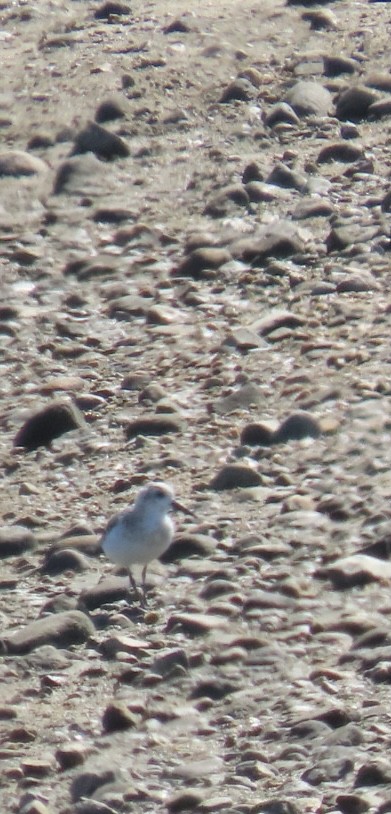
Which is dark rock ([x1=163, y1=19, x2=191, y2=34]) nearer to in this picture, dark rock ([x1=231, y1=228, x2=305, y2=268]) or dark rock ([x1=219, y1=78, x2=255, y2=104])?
dark rock ([x1=219, y1=78, x2=255, y2=104])

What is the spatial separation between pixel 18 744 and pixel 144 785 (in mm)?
482

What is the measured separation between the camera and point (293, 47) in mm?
12750

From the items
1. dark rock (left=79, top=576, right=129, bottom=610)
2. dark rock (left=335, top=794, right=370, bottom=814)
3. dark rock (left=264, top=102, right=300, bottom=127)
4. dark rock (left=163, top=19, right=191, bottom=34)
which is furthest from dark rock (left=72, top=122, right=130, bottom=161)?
dark rock (left=335, top=794, right=370, bottom=814)

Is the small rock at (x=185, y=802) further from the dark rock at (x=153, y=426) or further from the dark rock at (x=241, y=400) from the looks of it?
the dark rock at (x=241, y=400)

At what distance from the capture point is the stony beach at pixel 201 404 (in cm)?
527

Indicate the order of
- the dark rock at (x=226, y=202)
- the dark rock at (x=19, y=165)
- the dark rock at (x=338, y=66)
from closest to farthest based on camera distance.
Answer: the dark rock at (x=226, y=202), the dark rock at (x=19, y=165), the dark rock at (x=338, y=66)

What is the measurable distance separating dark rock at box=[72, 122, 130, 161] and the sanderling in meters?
4.82

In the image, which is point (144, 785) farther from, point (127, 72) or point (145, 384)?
point (127, 72)

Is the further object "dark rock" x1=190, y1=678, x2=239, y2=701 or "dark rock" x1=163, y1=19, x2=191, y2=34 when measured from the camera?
"dark rock" x1=163, y1=19, x2=191, y2=34

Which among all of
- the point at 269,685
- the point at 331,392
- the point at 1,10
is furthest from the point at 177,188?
the point at 269,685

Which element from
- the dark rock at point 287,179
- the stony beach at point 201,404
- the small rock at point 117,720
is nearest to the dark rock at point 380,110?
the stony beach at point 201,404

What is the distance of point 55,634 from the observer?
5.95 meters

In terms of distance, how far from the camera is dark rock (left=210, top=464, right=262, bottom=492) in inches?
276

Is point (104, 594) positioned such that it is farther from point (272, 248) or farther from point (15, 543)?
point (272, 248)
